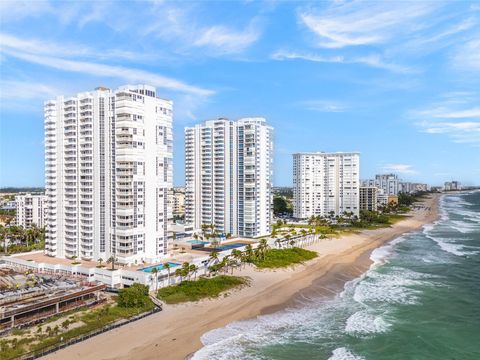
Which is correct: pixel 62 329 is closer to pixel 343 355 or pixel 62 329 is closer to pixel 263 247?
pixel 343 355

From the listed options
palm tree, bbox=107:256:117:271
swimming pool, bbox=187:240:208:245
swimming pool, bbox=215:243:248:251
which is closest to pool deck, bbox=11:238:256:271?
palm tree, bbox=107:256:117:271

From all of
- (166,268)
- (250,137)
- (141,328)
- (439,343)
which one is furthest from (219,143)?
(439,343)

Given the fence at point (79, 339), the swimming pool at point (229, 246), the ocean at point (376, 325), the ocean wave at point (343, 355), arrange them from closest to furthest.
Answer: the fence at point (79, 339)
the ocean wave at point (343, 355)
the ocean at point (376, 325)
the swimming pool at point (229, 246)

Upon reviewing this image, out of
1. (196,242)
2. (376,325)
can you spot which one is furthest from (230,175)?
(376,325)

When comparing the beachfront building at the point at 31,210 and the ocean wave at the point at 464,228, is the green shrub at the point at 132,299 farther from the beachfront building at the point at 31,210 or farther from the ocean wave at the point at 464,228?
the ocean wave at the point at 464,228

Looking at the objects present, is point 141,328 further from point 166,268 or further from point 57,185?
point 57,185

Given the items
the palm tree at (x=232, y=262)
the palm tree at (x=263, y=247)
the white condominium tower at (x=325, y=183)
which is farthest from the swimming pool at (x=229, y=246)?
A: the white condominium tower at (x=325, y=183)

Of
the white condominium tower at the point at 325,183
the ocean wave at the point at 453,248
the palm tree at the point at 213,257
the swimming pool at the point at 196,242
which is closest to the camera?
the palm tree at the point at 213,257
